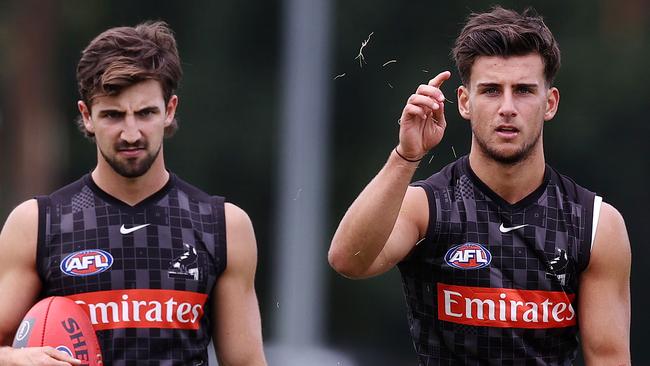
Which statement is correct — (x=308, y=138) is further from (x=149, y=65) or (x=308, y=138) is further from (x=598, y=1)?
(x=149, y=65)

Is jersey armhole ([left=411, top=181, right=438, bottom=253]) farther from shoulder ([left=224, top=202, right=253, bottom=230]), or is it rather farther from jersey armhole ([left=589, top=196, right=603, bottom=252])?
shoulder ([left=224, top=202, right=253, bottom=230])

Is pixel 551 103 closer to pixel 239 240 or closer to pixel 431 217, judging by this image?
pixel 431 217

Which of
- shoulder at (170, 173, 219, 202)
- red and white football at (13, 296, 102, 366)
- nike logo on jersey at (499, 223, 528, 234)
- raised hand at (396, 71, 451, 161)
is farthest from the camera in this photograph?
shoulder at (170, 173, 219, 202)

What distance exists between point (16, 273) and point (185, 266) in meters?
0.64

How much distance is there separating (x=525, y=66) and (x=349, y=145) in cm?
1561

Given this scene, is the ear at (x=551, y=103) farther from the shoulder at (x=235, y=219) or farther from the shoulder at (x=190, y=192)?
the shoulder at (x=190, y=192)

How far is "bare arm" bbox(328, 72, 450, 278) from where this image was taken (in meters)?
5.48

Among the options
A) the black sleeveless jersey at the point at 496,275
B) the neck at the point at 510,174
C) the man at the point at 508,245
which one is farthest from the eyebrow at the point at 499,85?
the black sleeveless jersey at the point at 496,275

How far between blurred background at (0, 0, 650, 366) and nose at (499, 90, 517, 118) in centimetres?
1205

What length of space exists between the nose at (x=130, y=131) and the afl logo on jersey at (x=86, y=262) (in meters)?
0.45

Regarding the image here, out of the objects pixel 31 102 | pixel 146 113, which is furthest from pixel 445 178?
pixel 31 102

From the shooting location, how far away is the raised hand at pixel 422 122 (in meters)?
5.45

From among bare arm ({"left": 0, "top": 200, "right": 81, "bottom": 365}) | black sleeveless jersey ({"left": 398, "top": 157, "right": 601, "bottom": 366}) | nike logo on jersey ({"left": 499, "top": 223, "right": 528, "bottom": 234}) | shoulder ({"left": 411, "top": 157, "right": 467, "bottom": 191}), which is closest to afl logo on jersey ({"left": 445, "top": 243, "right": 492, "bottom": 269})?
black sleeveless jersey ({"left": 398, "top": 157, "right": 601, "bottom": 366})

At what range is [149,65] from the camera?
5.99m
